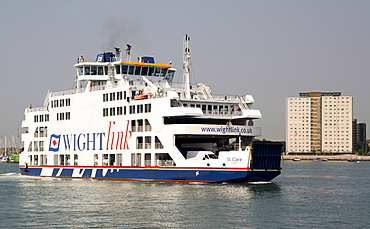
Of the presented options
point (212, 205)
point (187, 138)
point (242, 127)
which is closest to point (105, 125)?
point (187, 138)

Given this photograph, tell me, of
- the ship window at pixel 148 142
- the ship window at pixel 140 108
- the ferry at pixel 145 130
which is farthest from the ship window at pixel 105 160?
the ship window at pixel 140 108

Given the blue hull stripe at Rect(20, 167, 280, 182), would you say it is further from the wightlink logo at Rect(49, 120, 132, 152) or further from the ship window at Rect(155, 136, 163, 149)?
the wightlink logo at Rect(49, 120, 132, 152)

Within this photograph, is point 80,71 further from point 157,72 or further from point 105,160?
point 105,160

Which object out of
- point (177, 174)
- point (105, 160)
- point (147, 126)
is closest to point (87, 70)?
point (105, 160)

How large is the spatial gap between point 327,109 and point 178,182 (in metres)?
155

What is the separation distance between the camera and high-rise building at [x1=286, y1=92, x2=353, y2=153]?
625ft

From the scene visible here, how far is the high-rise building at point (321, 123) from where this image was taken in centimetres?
19062

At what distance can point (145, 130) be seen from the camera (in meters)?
44.5

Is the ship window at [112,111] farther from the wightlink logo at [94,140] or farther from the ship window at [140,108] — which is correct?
the ship window at [140,108]

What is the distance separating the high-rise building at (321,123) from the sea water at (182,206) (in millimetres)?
149385

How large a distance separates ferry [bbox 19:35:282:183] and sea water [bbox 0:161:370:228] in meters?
1.48

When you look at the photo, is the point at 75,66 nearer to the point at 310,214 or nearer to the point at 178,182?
the point at 178,182

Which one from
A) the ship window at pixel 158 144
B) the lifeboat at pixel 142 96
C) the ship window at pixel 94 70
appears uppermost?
the ship window at pixel 94 70

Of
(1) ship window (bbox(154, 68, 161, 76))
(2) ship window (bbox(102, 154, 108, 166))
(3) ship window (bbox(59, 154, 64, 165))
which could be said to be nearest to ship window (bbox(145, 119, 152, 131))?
(2) ship window (bbox(102, 154, 108, 166))
